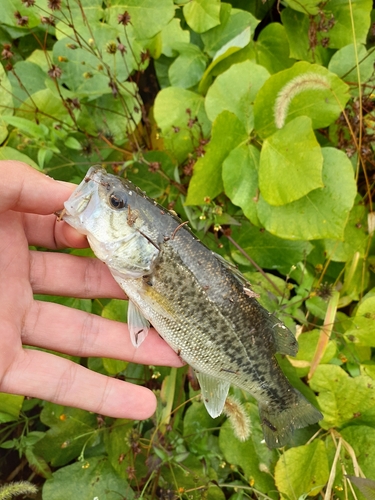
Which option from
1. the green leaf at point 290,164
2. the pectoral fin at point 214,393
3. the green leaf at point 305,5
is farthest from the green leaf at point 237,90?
the pectoral fin at point 214,393

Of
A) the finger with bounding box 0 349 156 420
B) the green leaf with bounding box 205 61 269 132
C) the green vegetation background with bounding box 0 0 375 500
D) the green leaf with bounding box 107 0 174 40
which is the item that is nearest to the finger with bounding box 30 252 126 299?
the green vegetation background with bounding box 0 0 375 500

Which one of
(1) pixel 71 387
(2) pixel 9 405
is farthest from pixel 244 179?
(2) pixel 9 405

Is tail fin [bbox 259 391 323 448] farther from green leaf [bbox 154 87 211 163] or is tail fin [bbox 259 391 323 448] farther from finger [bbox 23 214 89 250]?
green leaf [bbox 154 87 211 163]

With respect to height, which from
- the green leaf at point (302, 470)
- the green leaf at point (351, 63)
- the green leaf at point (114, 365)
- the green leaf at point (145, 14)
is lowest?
the green leaf at point (302, 470)

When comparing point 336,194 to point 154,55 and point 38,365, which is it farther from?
point 38,365

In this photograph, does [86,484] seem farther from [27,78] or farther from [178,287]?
[27,78]

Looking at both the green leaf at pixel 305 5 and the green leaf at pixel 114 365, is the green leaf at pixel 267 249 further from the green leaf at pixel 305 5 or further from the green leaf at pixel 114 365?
the green leaf at pixel 305 5
